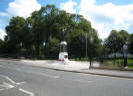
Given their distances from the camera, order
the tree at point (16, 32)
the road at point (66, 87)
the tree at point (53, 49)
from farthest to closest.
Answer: the tree at point (16, 32), the tree at point (53, 49), the road at point (66, 87)

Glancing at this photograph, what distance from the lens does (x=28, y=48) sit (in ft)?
228

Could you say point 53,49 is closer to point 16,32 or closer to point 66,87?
point 16,32

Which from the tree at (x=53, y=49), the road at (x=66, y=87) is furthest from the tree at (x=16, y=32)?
the road at (x=66, y=87)

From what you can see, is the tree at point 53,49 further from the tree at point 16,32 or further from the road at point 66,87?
the road at point 66,87

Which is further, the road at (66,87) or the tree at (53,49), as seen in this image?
the tree at (53,49)

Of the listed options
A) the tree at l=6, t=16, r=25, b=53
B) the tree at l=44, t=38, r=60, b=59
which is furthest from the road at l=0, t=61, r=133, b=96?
the tree at l=6, t=16, r=25, b=53

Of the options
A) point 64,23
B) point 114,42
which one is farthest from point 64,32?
point 114,42

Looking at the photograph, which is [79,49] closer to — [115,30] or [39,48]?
[39,48]

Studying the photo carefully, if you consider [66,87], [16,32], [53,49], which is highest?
[16,32]

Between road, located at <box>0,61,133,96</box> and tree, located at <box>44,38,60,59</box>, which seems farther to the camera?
tree, located at <box>44,38,60,59</box>

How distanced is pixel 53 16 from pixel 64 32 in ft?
23.2

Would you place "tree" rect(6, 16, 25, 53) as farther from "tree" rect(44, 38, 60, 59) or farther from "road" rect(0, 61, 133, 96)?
"road" rect(0, 61, 133, 96)

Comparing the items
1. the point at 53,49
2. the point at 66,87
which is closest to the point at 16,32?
the point at 53,49

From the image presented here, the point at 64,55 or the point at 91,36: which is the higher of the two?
the point at 91,36
